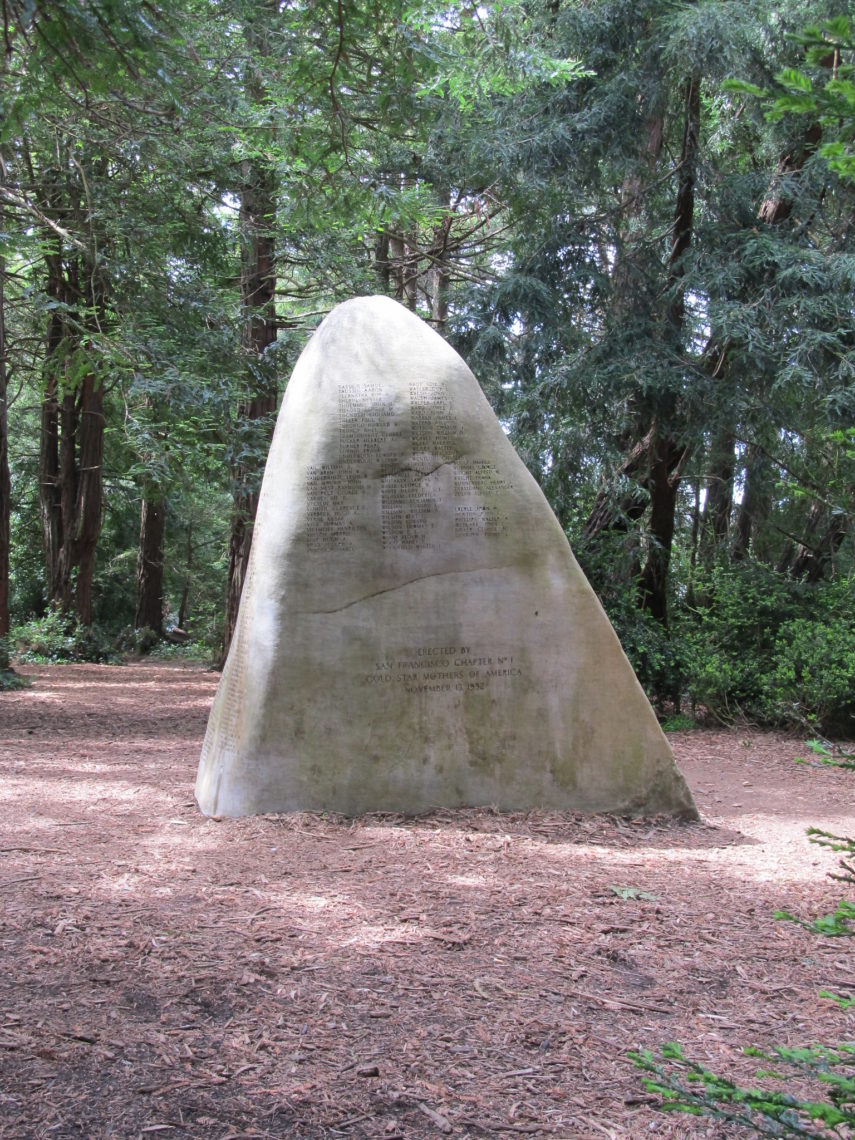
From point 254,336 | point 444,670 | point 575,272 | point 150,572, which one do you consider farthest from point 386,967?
point 150,572

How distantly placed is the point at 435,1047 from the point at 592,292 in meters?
9.24

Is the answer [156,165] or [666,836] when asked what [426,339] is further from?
[156,165]

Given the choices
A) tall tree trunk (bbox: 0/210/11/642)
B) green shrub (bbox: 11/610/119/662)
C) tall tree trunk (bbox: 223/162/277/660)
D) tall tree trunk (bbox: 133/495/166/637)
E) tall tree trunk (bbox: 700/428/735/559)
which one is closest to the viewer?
tall tree trunk (bbox: 223/162/277/660)

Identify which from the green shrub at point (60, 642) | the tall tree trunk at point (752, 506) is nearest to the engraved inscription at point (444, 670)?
the tall tree trunk at point (752, 506)

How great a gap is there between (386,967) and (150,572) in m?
17.3

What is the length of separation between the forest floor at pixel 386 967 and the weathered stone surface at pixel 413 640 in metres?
0.27

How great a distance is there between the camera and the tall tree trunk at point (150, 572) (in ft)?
64.1

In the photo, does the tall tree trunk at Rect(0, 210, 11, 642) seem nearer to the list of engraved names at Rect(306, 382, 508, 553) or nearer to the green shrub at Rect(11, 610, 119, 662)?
the green shrub at Rect(11, 610, 119, 662)

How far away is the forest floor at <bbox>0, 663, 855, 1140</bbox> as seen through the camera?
8.62ft

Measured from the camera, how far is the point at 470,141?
399 inches

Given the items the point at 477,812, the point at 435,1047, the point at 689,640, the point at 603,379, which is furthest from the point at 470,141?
the point at 435,1047

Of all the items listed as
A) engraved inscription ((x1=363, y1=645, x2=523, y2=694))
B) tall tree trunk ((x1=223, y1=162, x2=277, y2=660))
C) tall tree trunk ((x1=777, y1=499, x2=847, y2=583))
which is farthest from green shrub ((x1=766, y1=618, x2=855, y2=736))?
tall tree trunk ((x1=223, y1=162, x2=277, y2=660))

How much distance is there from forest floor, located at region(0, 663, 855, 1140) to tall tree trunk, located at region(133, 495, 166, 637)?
13.8 m

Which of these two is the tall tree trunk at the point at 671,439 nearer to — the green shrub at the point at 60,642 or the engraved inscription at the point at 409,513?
the engraved inscription at the point at 409,513
